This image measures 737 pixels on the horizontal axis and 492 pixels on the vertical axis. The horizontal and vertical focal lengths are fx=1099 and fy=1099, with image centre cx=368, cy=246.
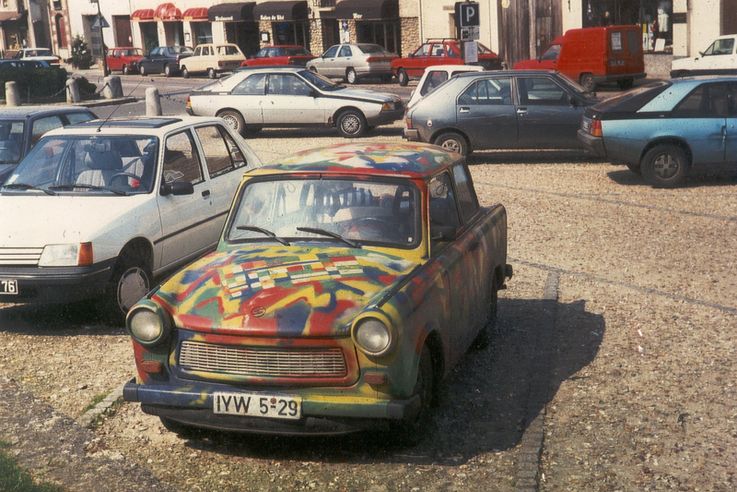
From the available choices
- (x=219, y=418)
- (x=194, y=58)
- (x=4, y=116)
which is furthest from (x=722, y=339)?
(x=194, y=58)

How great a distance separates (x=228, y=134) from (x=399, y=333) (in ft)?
18.5

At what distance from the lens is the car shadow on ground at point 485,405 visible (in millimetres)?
6062

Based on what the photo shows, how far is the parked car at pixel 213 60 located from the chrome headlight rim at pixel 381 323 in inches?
1870

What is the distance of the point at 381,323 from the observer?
5.61 m

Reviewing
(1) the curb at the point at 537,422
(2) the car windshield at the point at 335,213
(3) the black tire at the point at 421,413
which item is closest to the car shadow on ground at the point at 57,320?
(2) the car windshield at the point at 335,213

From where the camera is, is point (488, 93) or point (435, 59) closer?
point (488, 93)

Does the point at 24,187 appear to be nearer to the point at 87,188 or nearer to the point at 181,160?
the point at 87,188

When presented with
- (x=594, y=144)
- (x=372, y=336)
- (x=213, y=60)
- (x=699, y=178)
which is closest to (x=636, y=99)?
(x=594, y=144)

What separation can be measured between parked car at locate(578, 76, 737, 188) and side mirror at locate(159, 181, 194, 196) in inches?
301

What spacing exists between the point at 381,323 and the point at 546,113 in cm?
1267

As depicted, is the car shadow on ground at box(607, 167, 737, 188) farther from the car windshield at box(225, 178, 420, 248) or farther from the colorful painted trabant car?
the car windshield at box(225, 178, 420, 248)

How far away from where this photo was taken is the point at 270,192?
699cm

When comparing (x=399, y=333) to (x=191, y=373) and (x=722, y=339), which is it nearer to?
(x=191, y=373)

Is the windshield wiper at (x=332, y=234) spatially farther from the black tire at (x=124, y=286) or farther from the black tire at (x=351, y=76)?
the black tire at (x=351, y=76)
